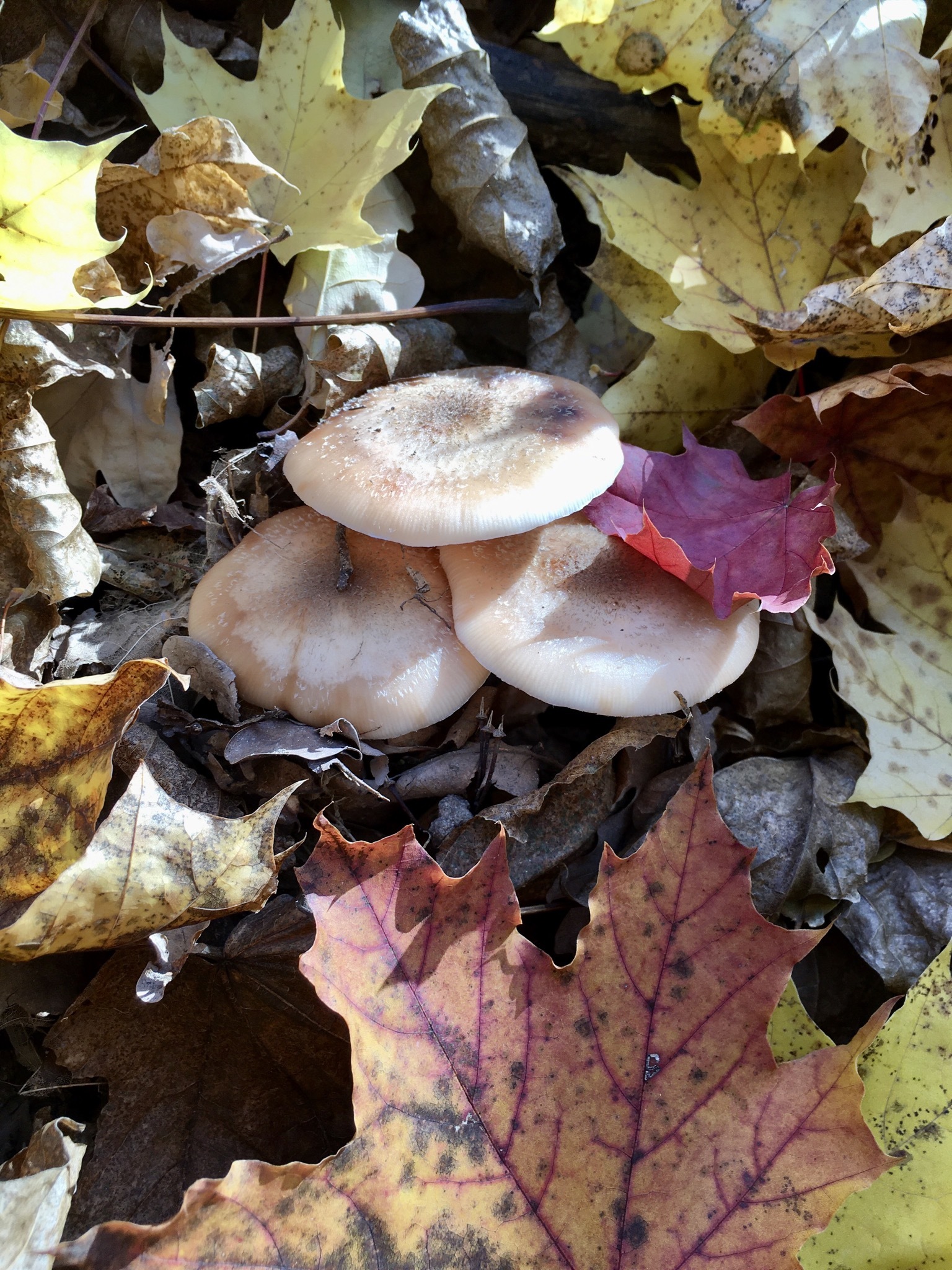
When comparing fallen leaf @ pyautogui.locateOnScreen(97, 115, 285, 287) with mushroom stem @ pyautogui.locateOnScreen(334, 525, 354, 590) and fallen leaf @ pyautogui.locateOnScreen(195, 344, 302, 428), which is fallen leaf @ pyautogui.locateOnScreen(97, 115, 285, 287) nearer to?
fallen leaf @ pyautogui.locateOnScreen(195, 344, 302, 428)

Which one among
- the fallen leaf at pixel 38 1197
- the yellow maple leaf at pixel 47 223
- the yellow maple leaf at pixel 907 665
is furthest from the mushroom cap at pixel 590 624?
the fallen leaf at pixel 38 1197

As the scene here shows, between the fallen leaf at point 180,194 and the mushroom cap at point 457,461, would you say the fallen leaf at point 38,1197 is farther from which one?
the fallen leaf at point 180,194

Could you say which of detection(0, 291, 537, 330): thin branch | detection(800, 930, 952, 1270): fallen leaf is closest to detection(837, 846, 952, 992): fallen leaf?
detection(800, 930, 952, 1270): fallen leaf

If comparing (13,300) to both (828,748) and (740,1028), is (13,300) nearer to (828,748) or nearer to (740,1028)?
(740,1028)

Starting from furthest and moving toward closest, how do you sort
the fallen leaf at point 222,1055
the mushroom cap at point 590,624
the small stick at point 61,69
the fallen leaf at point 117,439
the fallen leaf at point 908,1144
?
the fallen leaf at point 117,439, the small stick at point 61,69, the mushroom cap at point 590,624, the fallen leaf at point 222,1055, the fallen leaf at point 908,1144

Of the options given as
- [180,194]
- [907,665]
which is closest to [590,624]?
[907,665]

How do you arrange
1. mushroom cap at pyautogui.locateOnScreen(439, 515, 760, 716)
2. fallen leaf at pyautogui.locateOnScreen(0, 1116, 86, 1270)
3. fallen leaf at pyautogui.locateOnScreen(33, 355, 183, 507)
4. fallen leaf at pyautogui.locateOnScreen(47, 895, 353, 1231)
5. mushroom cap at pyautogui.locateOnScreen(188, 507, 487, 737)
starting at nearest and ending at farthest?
fallen leaf at pyautogui.locateOnScreen(0, 1116, 86, 1270), fallen leaf at pyautogui.locateOnScreen(47, 895, 353, 1231), mushroom cap at pyautogui.locateOnScreen(439, 515, 760, 716), mushroom cap at pyautogui.locateOnScreen(188, 507, 487, 737), fallen leaf at pyautogui.locateOnScreen(33, 355, 183, 507)
